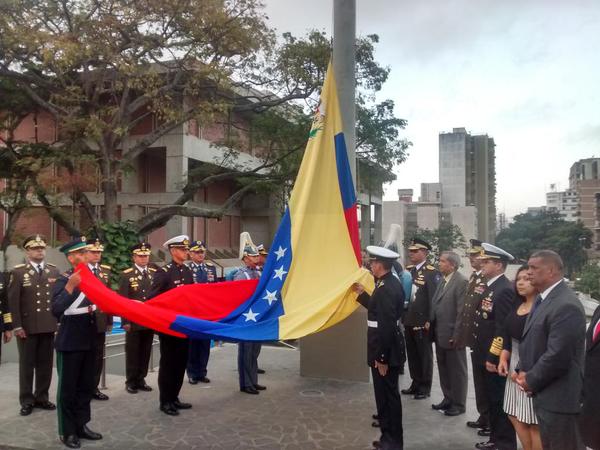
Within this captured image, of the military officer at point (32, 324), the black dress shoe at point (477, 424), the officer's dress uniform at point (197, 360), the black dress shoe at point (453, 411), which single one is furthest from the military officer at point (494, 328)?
the military officer at point (32, 324)

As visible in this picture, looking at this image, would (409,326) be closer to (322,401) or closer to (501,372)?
(322,401)

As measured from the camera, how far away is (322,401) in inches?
253

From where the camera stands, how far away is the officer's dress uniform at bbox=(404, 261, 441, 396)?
21.9 feet

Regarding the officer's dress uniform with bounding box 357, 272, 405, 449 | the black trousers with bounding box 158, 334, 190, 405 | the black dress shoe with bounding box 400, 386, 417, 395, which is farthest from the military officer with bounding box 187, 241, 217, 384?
the officer's dress uniform with bounding box 357, 272, 405, 449

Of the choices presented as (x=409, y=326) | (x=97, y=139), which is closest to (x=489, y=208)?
(x=97, y=139)

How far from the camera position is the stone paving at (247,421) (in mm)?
5145

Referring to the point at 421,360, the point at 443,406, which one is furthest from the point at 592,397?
the point at 421,360

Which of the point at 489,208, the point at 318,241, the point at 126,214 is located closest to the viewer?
the point at 318,241

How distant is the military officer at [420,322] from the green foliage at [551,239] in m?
43.8

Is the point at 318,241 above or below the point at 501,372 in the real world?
above

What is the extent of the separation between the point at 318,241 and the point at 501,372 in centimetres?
253

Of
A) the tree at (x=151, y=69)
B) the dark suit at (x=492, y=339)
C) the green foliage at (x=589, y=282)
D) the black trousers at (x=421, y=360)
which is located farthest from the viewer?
the green foliage at (x=589, y=282)

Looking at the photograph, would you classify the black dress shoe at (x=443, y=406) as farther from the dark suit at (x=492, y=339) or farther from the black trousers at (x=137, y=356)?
the black trousers at (x=137, y=356)

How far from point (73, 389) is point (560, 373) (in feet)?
14.2
